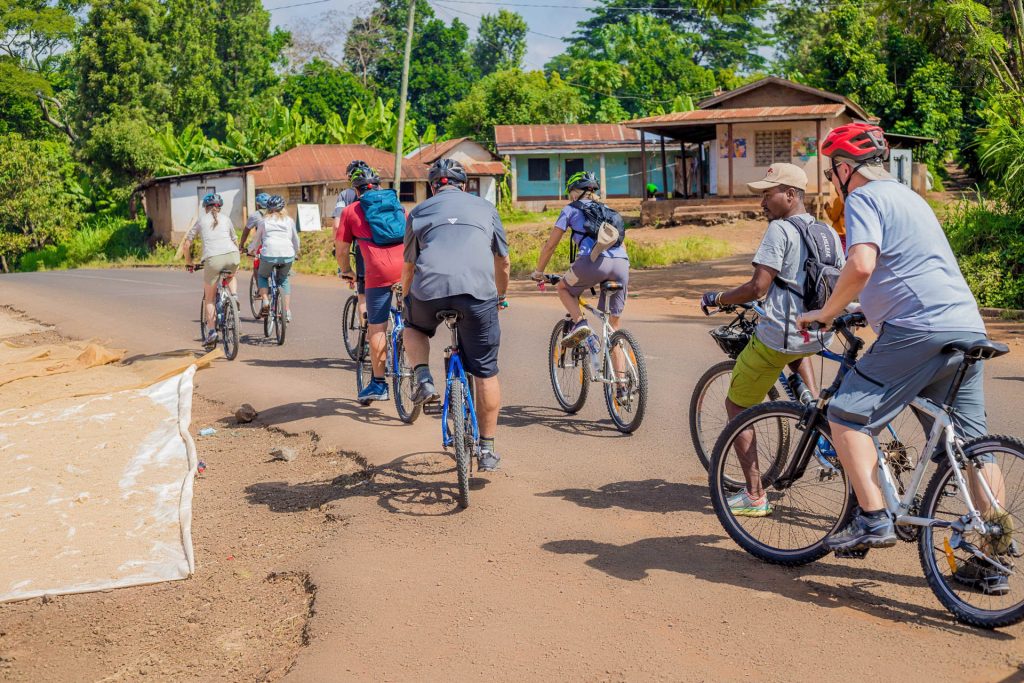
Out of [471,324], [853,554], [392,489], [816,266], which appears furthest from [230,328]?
[853,554]

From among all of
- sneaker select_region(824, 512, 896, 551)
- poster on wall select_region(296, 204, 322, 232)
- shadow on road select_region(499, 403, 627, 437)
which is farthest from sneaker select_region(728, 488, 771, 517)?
poster on wall select_region(296, 204, 322, 232)

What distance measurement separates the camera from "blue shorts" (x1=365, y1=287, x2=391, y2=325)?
912cm

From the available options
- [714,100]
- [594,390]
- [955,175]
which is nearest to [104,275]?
[714,100]

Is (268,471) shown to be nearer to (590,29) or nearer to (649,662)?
(649,662)

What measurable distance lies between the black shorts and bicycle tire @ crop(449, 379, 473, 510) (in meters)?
0.20

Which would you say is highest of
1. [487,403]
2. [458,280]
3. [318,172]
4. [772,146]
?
[318,172]

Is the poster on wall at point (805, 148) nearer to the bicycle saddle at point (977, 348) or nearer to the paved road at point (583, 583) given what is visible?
the paved road at point (583, 583)

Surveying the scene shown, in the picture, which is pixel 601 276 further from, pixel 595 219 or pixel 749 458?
pixel 749 458

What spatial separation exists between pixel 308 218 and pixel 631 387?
37432mm

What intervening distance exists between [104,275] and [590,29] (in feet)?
220

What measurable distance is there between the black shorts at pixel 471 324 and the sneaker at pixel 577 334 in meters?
1.86

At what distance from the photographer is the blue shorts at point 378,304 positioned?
9.12 m

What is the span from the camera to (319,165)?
48.2 metres

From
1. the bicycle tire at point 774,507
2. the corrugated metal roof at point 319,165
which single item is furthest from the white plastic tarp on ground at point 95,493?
the corrugated metal roof at point 319,165
